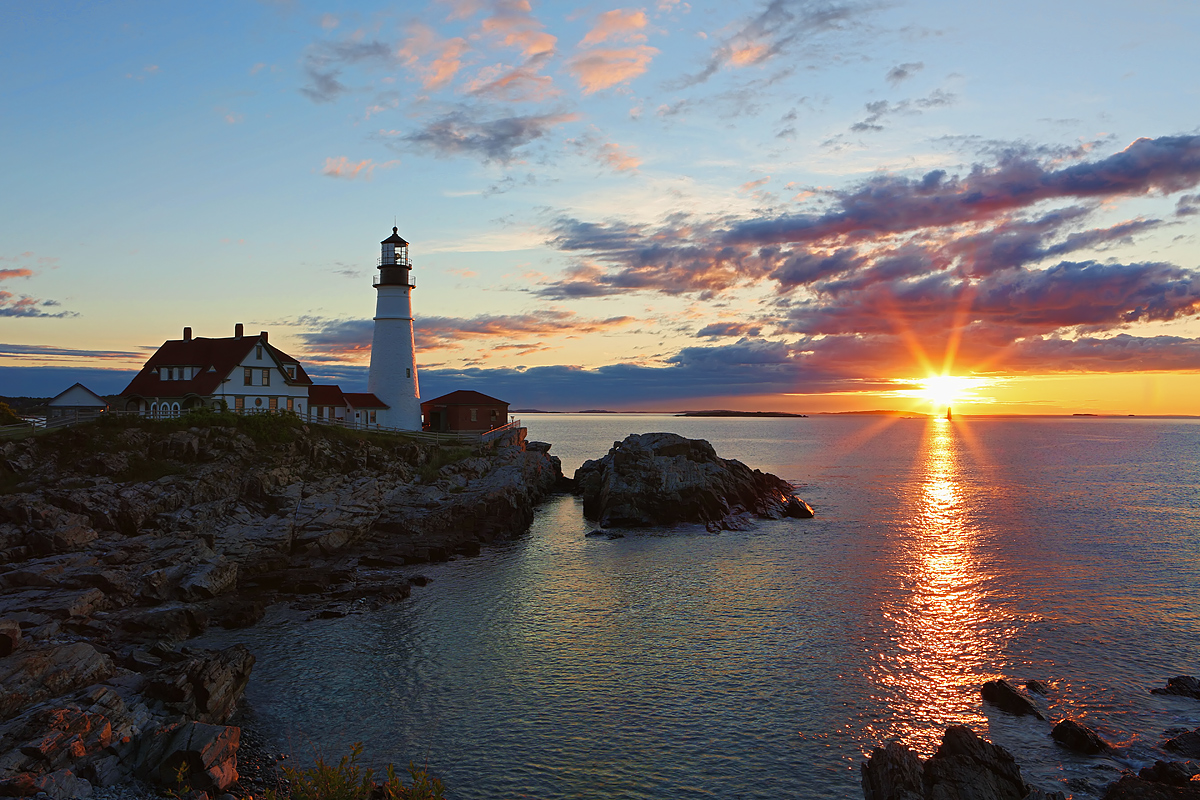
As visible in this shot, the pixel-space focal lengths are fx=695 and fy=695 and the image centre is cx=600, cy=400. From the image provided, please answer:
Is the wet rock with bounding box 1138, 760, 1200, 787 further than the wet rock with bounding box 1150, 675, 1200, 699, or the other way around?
the wet rock with bounding box 1150, 675, 1200, 699

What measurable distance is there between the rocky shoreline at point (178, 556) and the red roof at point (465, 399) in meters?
12.7

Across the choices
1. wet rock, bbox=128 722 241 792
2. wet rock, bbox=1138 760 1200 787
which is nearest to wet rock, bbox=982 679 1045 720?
wet rock, bbox=1138 760 1200 787

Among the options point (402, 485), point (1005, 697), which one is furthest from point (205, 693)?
point (402, 485)

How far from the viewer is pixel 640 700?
860 inches

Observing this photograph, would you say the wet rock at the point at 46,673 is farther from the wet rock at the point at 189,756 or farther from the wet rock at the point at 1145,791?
the wet rock at the point at 1145,791

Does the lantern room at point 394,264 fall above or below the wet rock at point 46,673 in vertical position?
above

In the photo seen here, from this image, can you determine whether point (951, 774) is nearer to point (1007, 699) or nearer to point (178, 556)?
point (1007, 699)

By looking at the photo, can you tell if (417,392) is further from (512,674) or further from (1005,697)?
(1005,697)

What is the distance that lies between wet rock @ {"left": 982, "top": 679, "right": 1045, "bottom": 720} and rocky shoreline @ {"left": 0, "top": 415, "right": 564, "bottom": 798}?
2127cm

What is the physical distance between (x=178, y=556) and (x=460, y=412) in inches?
1556

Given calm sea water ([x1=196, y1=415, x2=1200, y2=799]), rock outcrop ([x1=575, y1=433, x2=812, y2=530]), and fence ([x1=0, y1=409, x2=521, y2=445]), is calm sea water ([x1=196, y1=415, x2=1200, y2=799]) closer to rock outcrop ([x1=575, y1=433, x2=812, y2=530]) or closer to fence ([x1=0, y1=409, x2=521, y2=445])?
rock outcrop ([x1=575, y1=433, x2=812, y2=530])

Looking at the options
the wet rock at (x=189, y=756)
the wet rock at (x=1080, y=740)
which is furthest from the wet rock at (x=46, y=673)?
the wet rock at (x=1080, y=740)

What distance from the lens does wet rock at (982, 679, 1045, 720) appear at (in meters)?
21.1

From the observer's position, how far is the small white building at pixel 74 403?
4925cm
